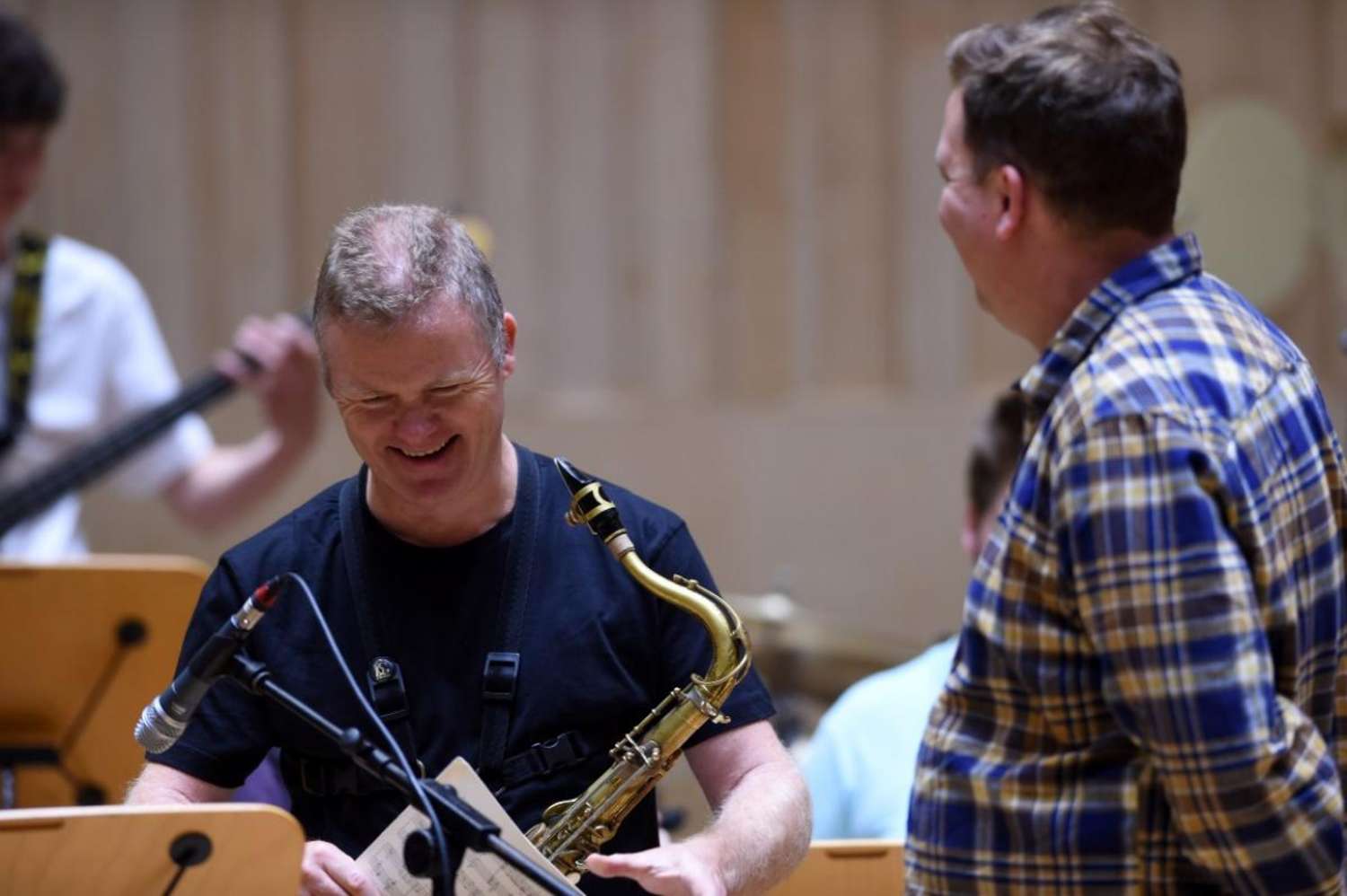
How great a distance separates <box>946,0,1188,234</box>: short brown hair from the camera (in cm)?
204

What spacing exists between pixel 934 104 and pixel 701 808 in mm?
2177

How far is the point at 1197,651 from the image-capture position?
179 cm

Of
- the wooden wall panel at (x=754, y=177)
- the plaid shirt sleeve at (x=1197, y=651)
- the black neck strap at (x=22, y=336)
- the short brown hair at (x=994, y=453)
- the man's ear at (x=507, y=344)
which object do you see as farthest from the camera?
the wooden wall panel at (x=754, y=177)

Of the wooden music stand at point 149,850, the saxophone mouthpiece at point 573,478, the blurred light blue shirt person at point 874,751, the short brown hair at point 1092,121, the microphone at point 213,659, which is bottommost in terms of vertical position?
the blurred light blue shirt person at point 874,751

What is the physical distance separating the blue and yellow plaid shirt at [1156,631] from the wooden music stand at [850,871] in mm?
575

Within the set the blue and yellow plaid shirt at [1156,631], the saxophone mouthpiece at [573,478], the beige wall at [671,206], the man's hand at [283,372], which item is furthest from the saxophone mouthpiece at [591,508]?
the beige wall at [671,206]

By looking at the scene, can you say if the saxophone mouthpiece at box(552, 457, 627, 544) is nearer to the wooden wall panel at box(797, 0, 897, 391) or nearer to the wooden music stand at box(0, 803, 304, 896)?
the wooden music stand at box(0, 803, 304, 896)

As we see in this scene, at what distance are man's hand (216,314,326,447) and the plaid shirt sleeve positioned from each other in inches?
98.3

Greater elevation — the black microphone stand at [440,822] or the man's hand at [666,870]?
the black microphone stand at [440,822]

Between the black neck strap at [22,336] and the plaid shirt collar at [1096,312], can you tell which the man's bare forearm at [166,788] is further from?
the black neck strap at [22,336]

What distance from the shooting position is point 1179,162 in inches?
82.0

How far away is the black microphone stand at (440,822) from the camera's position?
1.84m

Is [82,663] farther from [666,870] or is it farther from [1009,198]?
[1009,198]

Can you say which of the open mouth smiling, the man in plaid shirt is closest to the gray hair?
the open mouth smiling
